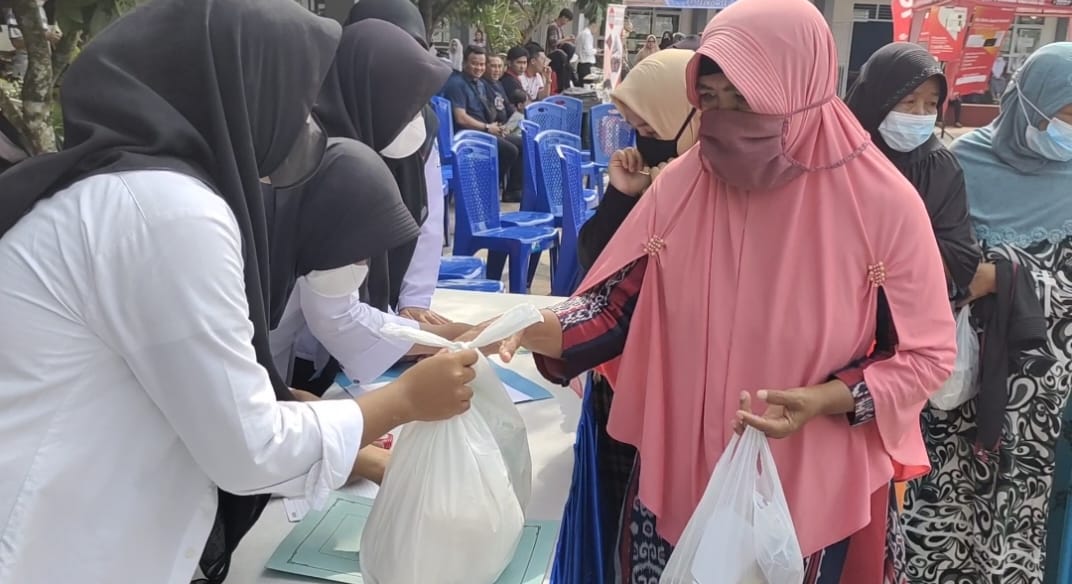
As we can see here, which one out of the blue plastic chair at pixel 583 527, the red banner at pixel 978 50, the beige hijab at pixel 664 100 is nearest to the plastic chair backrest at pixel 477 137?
the beige hijab at pixel 664 100

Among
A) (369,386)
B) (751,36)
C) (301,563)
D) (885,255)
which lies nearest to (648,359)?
(885,255)

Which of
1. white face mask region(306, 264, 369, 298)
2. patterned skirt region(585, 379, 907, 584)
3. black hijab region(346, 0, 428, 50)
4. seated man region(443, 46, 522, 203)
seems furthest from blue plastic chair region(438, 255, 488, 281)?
seated man region(443, 46, 522, 203)

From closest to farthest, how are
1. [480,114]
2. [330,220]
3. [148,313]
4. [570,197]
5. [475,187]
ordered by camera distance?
[148,313] < [330,220] < [570,197] < [475,187] < [480,114]

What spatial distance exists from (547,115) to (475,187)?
3.11 meters

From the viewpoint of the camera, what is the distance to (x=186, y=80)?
1.00m

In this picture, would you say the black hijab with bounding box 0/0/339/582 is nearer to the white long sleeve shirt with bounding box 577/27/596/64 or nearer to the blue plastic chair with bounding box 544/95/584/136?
the blue plastic chair with bounding box 544/95/584/136

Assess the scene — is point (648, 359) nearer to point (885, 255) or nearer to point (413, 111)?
point (885, 255)

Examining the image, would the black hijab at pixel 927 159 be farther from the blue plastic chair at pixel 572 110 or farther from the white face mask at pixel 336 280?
the blue plastic chair at pixel 572 110

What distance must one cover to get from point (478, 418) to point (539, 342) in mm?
205

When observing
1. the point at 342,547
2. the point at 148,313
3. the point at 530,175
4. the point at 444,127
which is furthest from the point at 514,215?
the point at 148,313

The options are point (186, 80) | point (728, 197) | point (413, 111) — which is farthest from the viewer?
point (413, 111)

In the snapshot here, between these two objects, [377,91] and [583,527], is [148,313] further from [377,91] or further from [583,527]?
[377,91]

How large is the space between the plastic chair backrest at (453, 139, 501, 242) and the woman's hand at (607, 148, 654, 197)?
2659mm

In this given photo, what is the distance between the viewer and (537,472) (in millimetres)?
1687
